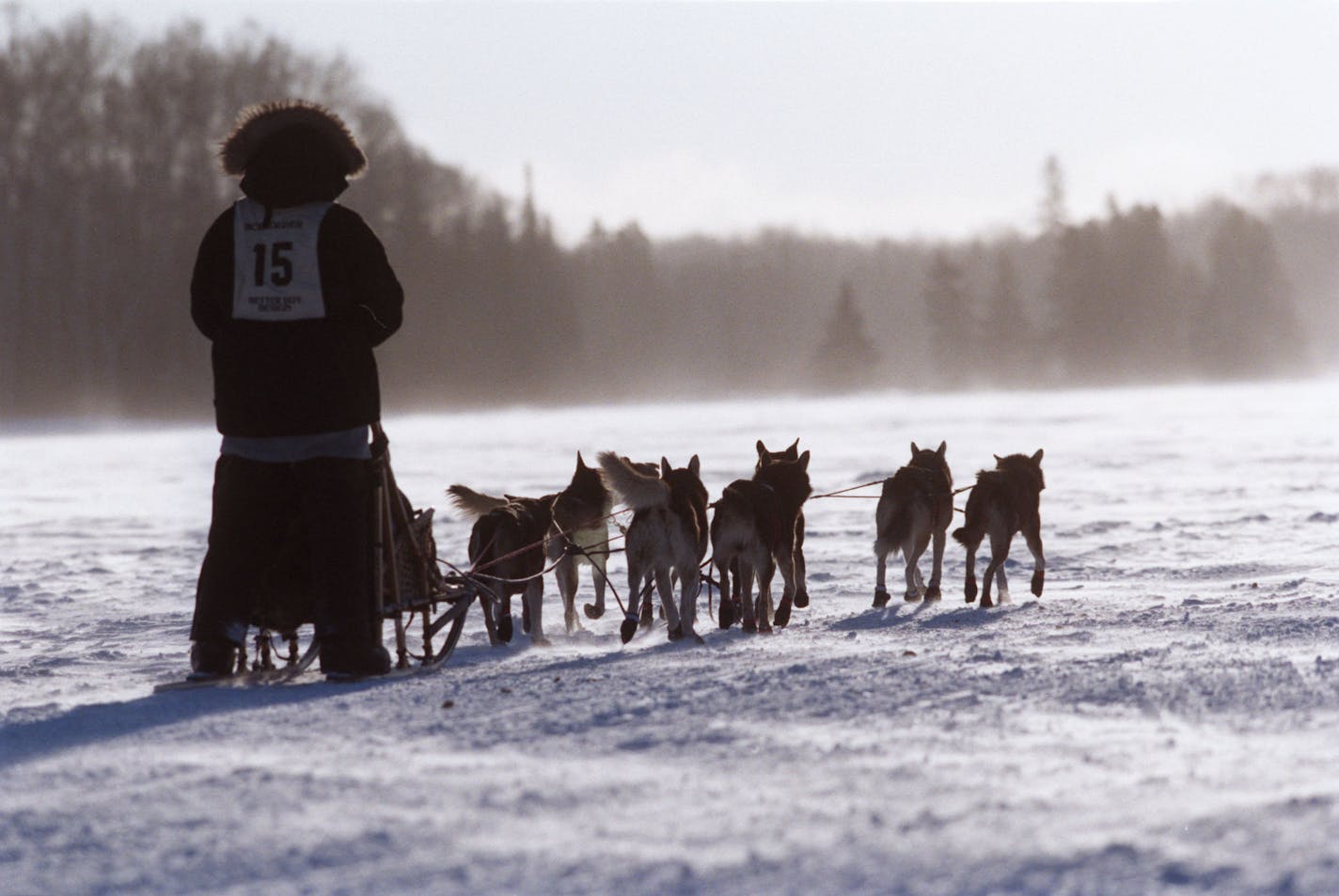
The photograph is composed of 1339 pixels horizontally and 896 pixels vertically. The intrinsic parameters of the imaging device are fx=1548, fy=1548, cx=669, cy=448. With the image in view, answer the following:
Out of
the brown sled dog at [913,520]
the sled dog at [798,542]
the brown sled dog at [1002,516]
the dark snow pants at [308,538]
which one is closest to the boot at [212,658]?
the dark snow pants at [308,538]

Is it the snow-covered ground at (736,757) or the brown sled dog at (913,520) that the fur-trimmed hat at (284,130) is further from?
the brown sled dog at (913,520)

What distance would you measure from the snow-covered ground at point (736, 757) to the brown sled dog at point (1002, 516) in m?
0.24

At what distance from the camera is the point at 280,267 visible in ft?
17.9

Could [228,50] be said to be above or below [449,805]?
above

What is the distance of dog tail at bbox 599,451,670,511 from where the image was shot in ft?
23.1

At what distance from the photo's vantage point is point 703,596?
11297mm

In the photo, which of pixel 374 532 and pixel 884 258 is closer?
pixel 374 532

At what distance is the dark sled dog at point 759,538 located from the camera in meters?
7.62

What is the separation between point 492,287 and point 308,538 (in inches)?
2198

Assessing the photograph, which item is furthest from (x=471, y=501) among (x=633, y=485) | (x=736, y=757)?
(x=736, y=757)

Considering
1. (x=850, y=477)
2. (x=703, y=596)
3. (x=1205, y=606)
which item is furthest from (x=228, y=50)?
(x=1205, y=606)

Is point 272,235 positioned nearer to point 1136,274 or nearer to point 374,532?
point 374,532

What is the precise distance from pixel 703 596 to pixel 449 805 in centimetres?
772

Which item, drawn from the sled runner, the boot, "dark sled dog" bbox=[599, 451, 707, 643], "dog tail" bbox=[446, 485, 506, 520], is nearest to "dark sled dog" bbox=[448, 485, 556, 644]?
"dog tail" bbox=[446, 485, 506, 520]
